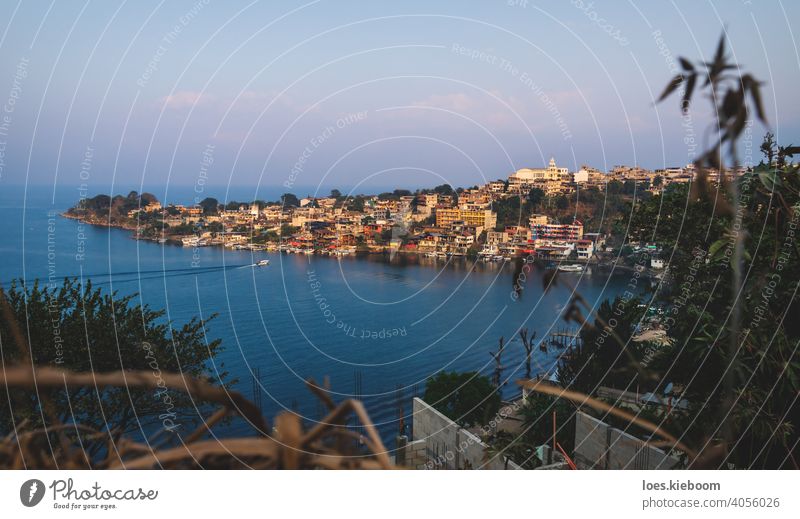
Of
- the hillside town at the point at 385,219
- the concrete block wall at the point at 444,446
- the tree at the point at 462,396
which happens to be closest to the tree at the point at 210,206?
the hillside town at the point at 385,219

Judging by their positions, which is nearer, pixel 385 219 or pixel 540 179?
pixel 540 179

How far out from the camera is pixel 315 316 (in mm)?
13766

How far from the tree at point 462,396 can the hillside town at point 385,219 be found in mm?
4994

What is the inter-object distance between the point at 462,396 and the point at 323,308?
5971 mm

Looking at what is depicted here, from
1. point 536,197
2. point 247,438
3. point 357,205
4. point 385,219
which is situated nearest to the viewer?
point 247,438

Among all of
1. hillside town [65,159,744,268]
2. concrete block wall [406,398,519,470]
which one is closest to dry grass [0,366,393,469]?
concrete block wall [406,398,519,470]

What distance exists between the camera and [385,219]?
18.4 m

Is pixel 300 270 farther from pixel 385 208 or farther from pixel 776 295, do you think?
pixel 776 295

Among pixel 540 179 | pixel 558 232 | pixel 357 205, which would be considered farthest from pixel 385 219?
pixel 558 232

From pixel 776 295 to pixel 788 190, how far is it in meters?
0.32

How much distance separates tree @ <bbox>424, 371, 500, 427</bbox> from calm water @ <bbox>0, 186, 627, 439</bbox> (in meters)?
0.96

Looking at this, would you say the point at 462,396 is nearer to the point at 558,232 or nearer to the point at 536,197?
the point at 558,232

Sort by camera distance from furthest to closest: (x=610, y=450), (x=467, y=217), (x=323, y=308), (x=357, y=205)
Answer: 1. (x=357, y=205)
2. (x=467, y=217)
3. (x=323, y=308)
4. (x=610, y=450)
